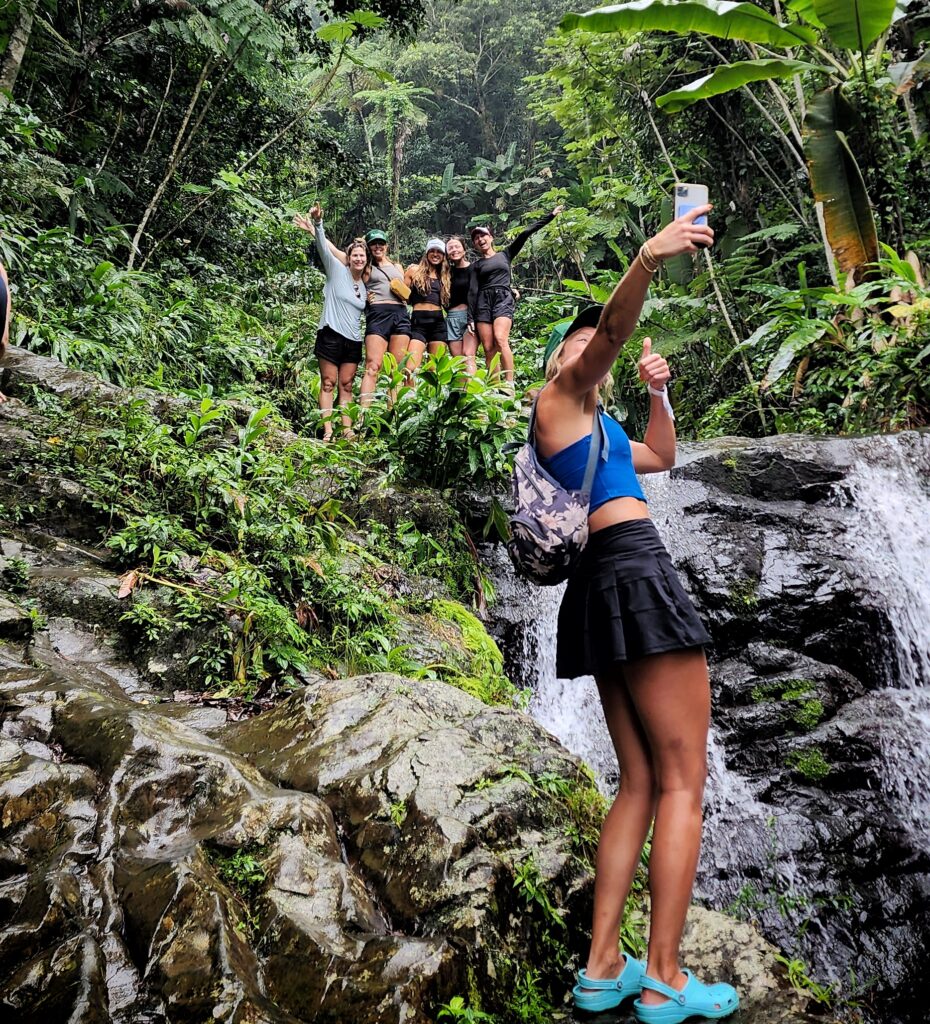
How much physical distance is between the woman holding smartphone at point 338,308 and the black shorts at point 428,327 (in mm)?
799

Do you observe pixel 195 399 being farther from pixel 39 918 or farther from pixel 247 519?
pixel 39 918

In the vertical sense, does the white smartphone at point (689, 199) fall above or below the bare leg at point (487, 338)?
below

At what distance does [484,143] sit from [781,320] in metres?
33.2

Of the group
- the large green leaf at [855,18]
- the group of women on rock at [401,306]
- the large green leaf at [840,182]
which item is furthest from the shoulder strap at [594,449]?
the large green leaf at [855,18]

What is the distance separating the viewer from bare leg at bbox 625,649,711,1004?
2.19 m

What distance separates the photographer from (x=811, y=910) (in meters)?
4.04

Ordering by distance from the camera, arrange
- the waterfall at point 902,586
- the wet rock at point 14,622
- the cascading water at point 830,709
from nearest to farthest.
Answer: the wet rock at point 14,622 < the cascading water at point 830,709 < the waterfall at point 902,586

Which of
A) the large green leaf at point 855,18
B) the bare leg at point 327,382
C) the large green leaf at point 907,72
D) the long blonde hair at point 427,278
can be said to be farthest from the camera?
the large green leaf at point 907,72

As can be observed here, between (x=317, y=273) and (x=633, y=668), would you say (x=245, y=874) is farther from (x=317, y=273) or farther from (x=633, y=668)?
(x=317, y=273)

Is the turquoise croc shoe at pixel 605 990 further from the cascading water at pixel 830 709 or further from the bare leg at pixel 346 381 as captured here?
the bare leg at pixel 346 381

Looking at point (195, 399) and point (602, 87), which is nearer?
point (195, 399)

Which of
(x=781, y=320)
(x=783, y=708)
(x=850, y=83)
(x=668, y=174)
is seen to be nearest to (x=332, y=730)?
(x=783, y=708)

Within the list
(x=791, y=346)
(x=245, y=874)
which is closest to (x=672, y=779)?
(x=245, y=874)

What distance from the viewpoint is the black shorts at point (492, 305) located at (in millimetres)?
8172
